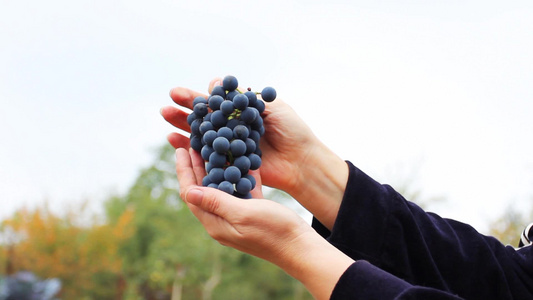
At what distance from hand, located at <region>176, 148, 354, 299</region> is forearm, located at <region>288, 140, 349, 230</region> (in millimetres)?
589

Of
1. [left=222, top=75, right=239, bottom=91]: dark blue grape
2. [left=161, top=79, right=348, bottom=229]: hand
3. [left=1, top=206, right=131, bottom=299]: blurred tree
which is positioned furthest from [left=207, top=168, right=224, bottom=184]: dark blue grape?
[left=1, top=206, right=131, bottom=299]: blurred tree

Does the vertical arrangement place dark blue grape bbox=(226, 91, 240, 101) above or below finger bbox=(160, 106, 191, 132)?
above

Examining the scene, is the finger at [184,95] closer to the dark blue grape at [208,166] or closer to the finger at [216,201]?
the dark blue grape at [208,166]

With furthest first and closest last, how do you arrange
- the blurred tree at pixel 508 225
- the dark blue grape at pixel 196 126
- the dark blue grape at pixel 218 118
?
the blurred tree at pixel 508 225 → the dark blue grape at pixel 196 126 → the dark blue grape at pixel 218 118

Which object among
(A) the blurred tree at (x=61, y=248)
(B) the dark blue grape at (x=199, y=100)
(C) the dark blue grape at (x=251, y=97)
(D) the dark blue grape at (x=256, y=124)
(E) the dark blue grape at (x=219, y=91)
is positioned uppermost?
(C) the dark blue grape at (x=251, y=97)

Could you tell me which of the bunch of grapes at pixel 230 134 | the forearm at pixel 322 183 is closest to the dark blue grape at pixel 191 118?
the bunch of grapes at pixel 230 134

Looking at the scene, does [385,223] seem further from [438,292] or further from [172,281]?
[172,281]

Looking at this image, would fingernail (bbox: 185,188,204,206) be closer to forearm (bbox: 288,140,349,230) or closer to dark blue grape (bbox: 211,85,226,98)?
dark blue grape (bbox: 211,85,226,98)

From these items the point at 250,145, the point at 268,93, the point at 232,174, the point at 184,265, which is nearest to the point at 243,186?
the point at 232,174

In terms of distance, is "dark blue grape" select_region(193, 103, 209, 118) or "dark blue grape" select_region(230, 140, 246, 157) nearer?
"dark blue grape" select_region(230, 140, 246, 157)

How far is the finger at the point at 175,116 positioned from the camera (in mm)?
2189

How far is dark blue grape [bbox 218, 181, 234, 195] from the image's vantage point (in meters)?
1.76

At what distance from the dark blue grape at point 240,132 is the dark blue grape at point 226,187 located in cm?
17

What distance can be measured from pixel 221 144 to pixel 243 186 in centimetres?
16
